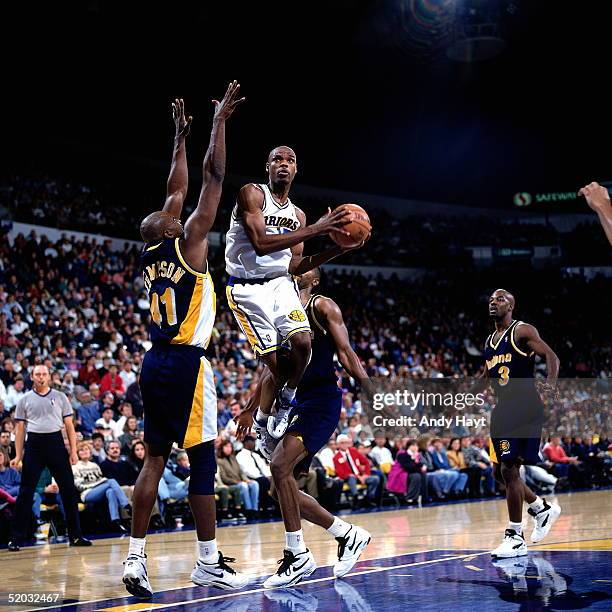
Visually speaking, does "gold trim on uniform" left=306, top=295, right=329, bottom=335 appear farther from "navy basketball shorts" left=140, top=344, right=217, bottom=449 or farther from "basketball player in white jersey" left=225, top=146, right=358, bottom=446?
"navy basketball shorts" left=140, top=344, right=217, bottom=449

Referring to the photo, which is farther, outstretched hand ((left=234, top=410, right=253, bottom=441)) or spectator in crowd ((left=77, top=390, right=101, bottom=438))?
spectator in crowd ((left=77, top=390, right=101, bottom=438))

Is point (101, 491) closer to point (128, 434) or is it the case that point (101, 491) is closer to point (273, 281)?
point (128, 434)

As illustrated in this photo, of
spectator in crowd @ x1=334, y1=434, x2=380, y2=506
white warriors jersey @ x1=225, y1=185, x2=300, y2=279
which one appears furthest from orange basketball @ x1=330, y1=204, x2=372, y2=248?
spectator in crowd @ x1=334, y1=434, x2=380, y2=506

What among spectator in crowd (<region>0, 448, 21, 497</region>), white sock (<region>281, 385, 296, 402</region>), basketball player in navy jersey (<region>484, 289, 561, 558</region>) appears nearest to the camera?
white sock (<region>281, 385, 296, 402</region>)

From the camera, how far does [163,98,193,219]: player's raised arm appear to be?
5242 mm

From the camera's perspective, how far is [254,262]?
17.5ft

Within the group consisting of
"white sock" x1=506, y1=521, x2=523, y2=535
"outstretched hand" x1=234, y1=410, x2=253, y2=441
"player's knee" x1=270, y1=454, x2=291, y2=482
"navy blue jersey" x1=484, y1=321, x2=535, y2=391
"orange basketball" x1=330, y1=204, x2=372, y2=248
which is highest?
"orange basketball" x1=330, y1=204, x2=372, y2=248

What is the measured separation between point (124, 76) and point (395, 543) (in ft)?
52.0

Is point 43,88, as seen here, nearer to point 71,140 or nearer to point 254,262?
point 71,140

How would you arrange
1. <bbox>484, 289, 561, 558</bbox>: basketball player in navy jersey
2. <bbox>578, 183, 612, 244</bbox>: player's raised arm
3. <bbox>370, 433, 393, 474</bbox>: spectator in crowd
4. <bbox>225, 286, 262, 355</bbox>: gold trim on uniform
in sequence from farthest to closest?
<bbox>370, 433, 393, 474</bbox>: spectator in crowd → <bbox>484, 289, 561, 558</bbox>: basketball player in navy jersey → <bbox>225, 286, 262, 355</bbox>: gold trim on uniform → <bbox>578, 183, 612, 244</bbox>: player's raised arm

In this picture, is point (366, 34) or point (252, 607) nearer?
point (252, 607)

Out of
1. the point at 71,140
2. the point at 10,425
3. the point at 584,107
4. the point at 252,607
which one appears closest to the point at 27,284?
the point at 10,425

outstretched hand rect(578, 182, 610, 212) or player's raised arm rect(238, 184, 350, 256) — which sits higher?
player's raised arm rect(238, 184, 350, 256)

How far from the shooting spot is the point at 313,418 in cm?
534
